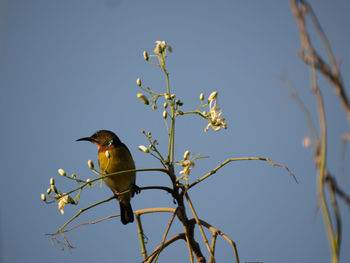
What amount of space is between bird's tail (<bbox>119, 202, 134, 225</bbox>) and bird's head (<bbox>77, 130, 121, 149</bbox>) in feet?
2.23

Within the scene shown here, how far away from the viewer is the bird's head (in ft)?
14.6

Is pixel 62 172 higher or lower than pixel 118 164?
lower

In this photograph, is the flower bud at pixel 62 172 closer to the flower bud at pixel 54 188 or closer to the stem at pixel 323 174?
the flower bud at pixel 54 188

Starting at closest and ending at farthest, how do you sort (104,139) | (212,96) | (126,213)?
(212,96), (126,213), (104,139)

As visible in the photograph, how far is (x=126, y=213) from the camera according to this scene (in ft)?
14.3

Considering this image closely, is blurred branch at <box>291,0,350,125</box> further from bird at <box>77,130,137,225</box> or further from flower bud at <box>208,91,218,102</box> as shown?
bird at <box>77,130,137,225</box>

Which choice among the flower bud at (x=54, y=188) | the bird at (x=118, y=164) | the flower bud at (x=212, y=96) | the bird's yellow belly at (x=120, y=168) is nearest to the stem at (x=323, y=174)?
the flower bud at (x=212, y=96)

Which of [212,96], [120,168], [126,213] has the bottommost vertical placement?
[126,213]

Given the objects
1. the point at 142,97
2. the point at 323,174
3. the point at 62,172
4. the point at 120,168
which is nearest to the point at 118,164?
the point at 120,168

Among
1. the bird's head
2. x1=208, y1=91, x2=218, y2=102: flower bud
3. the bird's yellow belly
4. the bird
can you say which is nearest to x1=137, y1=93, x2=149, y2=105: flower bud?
x1=208, y1=91, x2=218, y2=102: flower bud

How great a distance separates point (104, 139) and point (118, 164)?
23.3 inches

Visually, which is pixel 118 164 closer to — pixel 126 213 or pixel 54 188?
pixel 126 213

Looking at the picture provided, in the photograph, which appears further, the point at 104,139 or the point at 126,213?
the point at 104,139

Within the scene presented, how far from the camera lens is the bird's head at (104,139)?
4465mm
